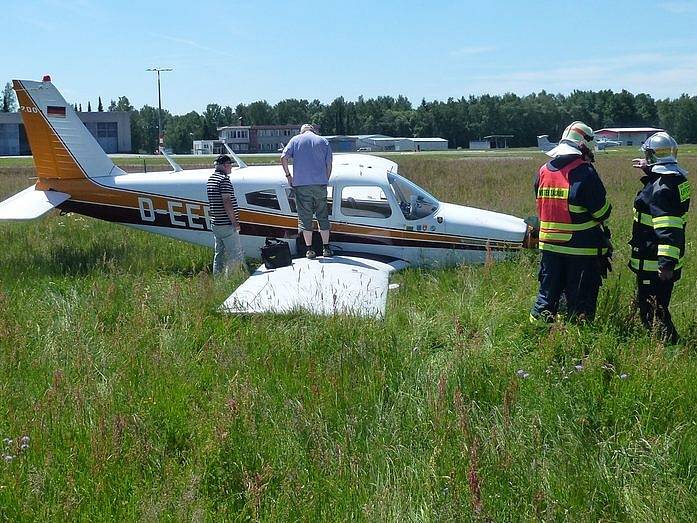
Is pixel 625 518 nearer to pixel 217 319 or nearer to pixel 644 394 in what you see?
pixel 644 394

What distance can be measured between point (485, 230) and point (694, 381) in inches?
177

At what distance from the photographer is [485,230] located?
8961mm

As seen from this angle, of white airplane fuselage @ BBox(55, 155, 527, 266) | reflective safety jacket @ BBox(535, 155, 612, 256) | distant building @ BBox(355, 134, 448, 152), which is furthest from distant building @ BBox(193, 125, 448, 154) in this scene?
reflective safety jacket @ BBox(535, 155, 612, 256)

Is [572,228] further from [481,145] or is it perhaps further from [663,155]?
[481,145]

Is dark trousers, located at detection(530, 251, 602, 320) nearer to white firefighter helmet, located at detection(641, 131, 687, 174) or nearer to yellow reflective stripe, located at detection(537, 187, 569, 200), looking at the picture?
yellow reflective stripe, located at detection(537, 187, 569, 200)

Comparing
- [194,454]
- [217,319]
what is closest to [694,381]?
[194,454]

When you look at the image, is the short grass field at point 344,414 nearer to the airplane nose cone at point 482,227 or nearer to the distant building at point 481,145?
the airplane nose cone at point 482,227

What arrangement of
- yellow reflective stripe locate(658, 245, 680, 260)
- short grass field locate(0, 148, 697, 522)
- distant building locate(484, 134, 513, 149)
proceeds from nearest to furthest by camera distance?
short grass field locate(0, 148, 697, 522)
yellow reflective stripe locate(658, 245, 680, 260)
distant building locate(484, 134, 513, 149)

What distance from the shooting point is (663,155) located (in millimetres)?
5512

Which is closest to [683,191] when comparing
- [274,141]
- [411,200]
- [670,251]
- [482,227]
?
[670,251]

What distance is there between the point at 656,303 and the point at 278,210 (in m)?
5.24

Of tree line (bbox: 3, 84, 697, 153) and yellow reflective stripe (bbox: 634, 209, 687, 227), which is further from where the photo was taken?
tree line (bbox: 3, 84, 697, 153)

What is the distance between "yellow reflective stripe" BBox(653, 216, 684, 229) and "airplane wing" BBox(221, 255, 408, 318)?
2.29m

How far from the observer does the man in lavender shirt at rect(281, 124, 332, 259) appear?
28.9 feet
